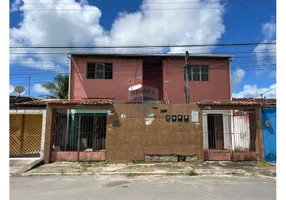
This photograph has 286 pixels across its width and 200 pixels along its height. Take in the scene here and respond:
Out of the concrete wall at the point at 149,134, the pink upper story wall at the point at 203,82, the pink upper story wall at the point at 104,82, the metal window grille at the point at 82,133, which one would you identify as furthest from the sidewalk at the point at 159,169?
the pink upper story wall at the point at 203,82

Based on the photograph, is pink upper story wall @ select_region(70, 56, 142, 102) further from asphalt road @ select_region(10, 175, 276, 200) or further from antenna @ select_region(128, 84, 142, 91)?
asphalt road @ select_region(10, 175, 276, 200)

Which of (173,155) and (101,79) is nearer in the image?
(173,155)

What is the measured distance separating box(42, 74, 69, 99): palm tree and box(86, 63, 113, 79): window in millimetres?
3987

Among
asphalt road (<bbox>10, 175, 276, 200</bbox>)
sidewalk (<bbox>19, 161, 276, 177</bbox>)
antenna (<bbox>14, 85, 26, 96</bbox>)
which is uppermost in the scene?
antenna (<bbox>14, 85, 26, 96</bbox>)

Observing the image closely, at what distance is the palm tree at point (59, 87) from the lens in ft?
62.7

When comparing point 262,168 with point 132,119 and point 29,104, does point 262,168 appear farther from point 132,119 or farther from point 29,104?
point 29,104

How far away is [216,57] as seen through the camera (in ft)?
54.2

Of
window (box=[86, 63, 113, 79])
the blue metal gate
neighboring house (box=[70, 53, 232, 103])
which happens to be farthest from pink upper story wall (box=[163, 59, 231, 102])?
the blue metal gate

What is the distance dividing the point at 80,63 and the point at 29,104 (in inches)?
234

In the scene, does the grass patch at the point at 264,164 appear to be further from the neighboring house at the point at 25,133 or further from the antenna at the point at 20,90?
the antenna at the point at 20,90

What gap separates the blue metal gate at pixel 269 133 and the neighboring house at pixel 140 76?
6.09 meters

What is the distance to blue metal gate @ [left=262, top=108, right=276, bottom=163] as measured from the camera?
10.1 m
